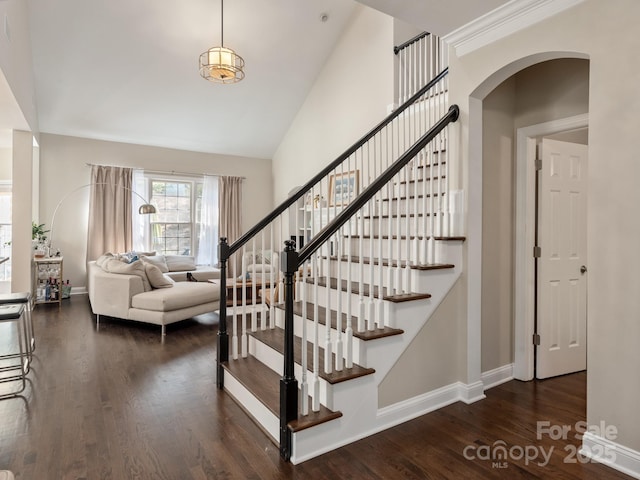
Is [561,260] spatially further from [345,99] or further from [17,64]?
[17,64]

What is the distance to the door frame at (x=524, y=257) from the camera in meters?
3.21

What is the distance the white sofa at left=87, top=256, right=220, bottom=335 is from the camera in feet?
15.0

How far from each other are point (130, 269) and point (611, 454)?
15.9 ft

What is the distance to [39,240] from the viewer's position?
21.0ft

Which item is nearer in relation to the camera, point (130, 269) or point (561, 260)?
point (561, 260)

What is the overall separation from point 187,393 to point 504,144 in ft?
10.5

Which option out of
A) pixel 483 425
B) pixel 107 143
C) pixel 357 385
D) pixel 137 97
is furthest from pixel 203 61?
pixel 483 425

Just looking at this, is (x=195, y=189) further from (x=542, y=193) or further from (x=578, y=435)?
(x=578, y=435)

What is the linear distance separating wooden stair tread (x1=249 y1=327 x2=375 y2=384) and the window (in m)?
5.58

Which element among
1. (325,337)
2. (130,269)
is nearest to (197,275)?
(130,269)

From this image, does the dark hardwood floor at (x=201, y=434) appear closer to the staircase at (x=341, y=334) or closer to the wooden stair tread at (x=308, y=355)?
the staircase at (x=341, y=334)

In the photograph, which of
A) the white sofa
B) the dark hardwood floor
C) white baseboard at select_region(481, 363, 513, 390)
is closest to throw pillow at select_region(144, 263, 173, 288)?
the white sofa

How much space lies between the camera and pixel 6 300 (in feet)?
10.3

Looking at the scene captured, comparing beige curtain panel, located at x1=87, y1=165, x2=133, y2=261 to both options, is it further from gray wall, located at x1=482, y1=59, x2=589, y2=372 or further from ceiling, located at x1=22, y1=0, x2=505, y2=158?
gray wall, located at x1=482, y1=59, x2=589, y2=372
